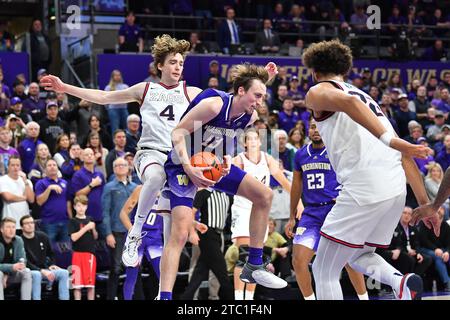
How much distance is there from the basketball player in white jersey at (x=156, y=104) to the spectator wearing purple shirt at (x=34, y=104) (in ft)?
23.0

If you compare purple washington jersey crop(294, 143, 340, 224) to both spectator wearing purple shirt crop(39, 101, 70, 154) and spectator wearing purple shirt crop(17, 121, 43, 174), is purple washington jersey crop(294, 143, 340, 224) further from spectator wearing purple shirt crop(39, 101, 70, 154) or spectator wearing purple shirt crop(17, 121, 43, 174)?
spectator wearing purple shirt crop(39, 101, 70, 154)

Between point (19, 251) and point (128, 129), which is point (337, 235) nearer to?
point (19, 251)

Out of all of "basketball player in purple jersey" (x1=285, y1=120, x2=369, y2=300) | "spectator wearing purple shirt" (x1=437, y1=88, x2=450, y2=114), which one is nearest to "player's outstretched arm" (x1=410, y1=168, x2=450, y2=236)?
"basketball player in purple jersey" (x1=285, y1=120, x2=369, y2=300)

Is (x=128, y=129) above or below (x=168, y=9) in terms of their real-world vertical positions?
below

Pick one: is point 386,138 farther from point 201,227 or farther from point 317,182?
point 201,227

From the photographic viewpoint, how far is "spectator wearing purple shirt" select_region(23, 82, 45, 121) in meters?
15.5

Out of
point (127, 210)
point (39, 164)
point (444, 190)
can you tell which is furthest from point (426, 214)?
point (39, 164)

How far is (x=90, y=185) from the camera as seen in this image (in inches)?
528

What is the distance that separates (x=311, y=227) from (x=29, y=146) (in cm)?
620

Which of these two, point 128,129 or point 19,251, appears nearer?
point 19,251

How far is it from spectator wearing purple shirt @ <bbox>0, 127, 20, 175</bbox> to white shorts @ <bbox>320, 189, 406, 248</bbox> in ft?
25.9
